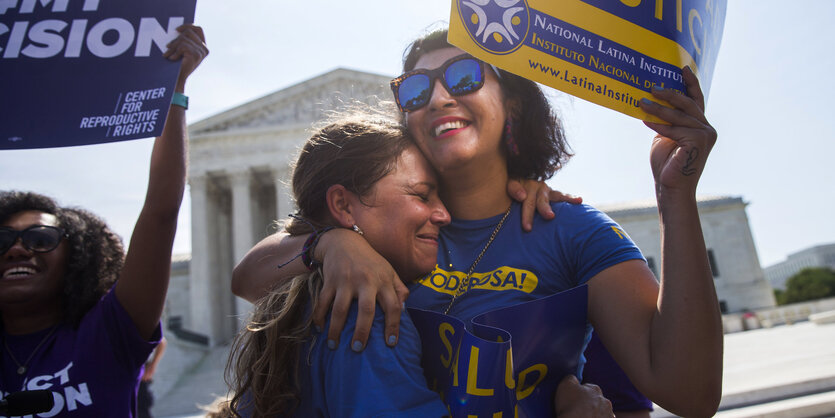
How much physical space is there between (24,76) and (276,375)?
160 cm

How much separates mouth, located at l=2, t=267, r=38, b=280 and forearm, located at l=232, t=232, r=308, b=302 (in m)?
1.13

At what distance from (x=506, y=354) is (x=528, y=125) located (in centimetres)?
126

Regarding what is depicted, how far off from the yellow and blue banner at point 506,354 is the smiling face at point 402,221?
209mm

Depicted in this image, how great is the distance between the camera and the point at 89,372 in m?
2.32

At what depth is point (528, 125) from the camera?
228 cm

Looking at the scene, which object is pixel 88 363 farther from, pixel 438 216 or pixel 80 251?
pixel 438 216

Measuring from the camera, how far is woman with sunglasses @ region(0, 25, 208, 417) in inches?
90.2

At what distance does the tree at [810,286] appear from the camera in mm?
39688

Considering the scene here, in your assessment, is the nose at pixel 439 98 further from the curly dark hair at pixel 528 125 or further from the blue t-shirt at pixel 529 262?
the blue t-shirt at pixel 529 262

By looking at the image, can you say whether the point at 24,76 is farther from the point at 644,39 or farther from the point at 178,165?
the point at 644,39

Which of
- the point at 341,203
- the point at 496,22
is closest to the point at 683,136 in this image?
the point at 496,22

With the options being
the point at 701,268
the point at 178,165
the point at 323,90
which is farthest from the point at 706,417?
the point at 323,90

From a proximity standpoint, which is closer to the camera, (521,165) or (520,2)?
(520,2)

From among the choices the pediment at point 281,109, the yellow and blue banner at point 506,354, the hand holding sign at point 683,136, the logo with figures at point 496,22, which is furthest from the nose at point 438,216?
the pediment at point 281,109
